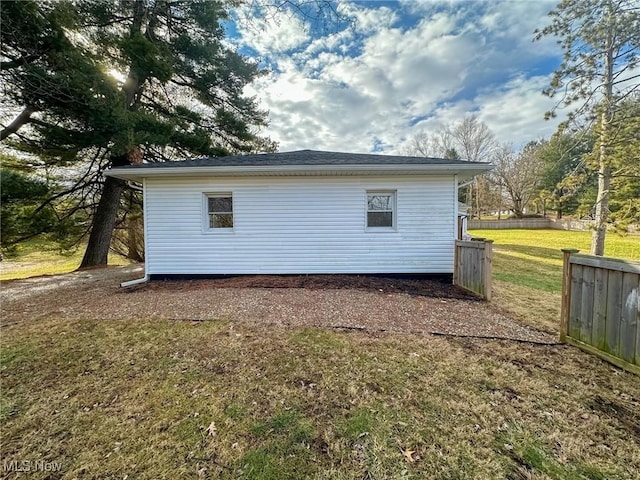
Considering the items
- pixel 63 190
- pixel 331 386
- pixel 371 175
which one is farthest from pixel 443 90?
pixel 63 190

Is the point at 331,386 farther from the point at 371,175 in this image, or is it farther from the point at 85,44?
the point at 85,44

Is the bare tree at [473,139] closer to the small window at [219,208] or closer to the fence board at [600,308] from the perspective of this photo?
the small window at [219,208]

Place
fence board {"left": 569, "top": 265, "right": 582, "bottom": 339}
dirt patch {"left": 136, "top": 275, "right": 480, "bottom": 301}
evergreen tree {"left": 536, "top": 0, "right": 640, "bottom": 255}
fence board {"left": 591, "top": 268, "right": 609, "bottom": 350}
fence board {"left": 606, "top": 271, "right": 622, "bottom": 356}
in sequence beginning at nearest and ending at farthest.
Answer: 1. fence board {"left": 606, "top": 271, "right": 622, "bottom": 356}
2. fence board {"left": 591, "top": 268, "right": 609, "bottom": 350}
3. fence board {"left": 569, "top": 265, "right": 582, "bottom": 339}
4. dirt patch {"left": 136, "top": 275, "right": 480, "bottom": 301}
5. evergreen tree {"left": 536, "top": 0, "right": 640, "bottom": 255}

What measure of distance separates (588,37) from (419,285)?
7909mm

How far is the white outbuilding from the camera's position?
262 inches

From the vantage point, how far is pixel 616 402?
2301mm

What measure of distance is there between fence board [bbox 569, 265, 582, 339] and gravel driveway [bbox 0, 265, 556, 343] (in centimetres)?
31

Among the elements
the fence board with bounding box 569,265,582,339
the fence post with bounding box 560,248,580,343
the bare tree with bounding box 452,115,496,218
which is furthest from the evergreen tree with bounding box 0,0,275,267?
the bare tree with bounding box 452,115,496,218

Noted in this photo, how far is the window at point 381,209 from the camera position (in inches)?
269

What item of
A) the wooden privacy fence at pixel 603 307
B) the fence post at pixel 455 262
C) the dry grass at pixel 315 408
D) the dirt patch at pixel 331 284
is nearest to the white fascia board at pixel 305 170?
the fence post at pixel 455 262

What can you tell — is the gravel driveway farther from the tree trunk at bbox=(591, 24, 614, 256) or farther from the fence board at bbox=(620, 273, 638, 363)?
the tree trunk at bbox=(591, 24, 614, 256)

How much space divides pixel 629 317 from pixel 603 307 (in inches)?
9.7

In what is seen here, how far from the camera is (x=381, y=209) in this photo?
22.5ft

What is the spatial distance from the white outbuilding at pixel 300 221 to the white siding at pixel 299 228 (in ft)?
0.08
